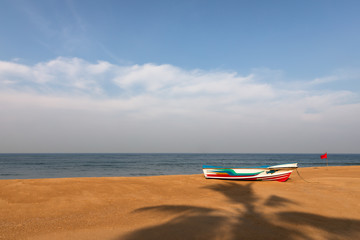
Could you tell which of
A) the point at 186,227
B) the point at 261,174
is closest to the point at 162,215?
the point at 186,227

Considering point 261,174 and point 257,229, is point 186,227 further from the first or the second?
point 261,174

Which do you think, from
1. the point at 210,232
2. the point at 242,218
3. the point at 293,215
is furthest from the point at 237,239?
the point at 293,215

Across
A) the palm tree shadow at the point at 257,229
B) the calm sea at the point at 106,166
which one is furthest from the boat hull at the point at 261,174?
the calm sea at the point at 106,166

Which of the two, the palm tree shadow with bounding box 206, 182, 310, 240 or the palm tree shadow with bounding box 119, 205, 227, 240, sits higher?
the palm tree shadow with bounding box 119, 205, 227, 240

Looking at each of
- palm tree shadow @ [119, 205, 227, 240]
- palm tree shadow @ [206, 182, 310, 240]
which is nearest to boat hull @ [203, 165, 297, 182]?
palm tree shadow @ [206, 182, 310, 240]

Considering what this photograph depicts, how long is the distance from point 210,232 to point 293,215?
3.52m

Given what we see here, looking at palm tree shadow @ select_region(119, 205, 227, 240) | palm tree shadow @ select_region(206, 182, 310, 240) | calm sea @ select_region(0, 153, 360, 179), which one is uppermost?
palm tree shadow @ select_region(119, 205, 227, 240)

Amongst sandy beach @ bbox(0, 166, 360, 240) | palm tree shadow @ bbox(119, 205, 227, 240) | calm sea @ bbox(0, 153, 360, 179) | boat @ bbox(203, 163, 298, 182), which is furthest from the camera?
calm sea @ bbox(0, 153, 360, 179)

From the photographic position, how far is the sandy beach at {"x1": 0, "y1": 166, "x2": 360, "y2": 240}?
18.9 feet

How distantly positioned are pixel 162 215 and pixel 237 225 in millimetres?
2467

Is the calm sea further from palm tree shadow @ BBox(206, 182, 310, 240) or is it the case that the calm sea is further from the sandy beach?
palm tree shadow @ BBox(206, 182, 310, 240)

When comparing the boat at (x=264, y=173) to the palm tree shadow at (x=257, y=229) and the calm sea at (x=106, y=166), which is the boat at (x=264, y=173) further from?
the calm sea at (x=106, y=166)

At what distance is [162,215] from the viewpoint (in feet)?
24.0

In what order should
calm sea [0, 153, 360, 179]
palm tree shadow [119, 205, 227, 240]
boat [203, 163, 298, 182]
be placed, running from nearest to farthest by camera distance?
palm tree shadow [119, 205, 227, 240] → boat [203, 163, 298, 182] → calm sea [0, 153, 360, 179]
